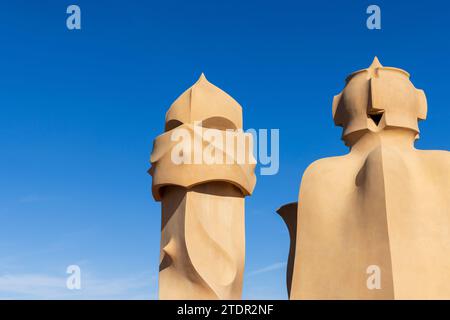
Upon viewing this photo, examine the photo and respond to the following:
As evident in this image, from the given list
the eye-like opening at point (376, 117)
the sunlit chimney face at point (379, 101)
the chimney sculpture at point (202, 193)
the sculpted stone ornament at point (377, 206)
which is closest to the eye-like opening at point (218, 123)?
the chimney sculpture at point (202, 193)

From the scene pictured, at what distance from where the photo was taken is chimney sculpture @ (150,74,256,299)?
12.8 m

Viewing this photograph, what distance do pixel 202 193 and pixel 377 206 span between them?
4.10 metres

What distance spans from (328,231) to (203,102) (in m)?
4.37

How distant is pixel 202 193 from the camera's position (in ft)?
43.7

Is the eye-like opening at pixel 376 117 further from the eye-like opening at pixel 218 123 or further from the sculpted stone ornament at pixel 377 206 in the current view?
the eye-like opening at pixel 218 123

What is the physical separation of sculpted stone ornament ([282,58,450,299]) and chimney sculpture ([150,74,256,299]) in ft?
6.84

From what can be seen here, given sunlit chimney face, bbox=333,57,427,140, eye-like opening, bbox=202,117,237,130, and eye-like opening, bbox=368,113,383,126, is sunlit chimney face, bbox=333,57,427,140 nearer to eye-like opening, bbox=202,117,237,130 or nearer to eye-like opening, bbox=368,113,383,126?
eye-like opening, bbox=368,113,383,126

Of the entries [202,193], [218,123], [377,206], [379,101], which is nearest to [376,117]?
[379,101]

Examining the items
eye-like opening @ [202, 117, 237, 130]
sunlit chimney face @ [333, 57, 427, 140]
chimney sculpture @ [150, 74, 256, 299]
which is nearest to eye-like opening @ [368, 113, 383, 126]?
sunlit chimney face @ [333, 57, 427, 140]

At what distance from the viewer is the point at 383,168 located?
10703 millimetres

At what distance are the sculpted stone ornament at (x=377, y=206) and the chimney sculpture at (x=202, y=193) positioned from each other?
2084 mm
